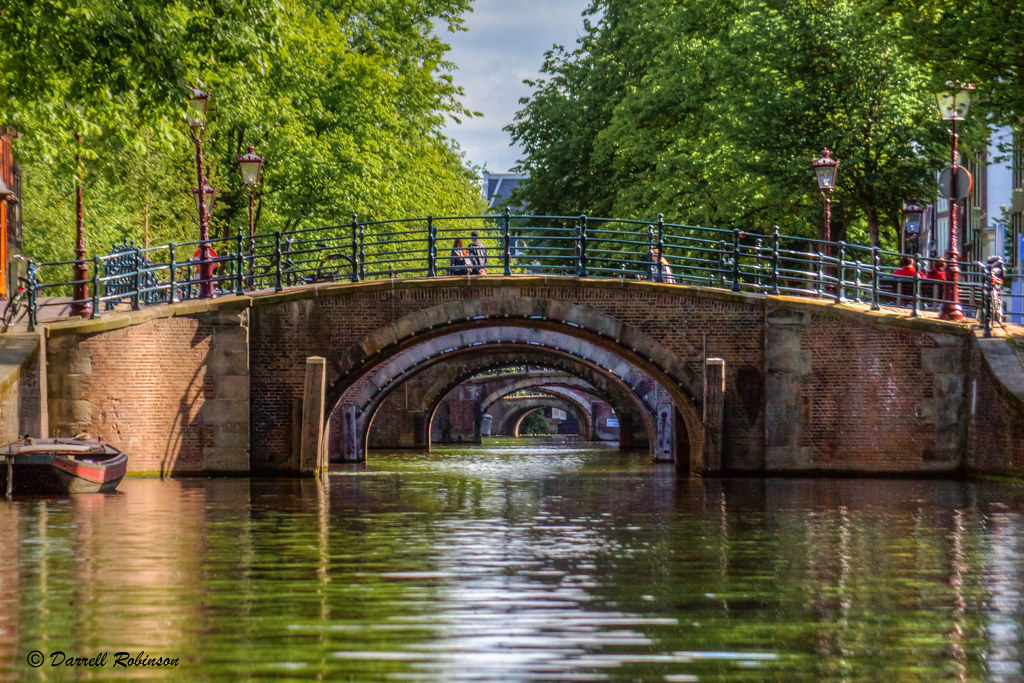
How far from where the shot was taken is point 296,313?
26.1 metres

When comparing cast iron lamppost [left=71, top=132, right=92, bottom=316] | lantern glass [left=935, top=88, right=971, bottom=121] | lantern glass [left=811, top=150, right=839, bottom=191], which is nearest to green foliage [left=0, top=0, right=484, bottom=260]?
cast iron lamppost [left=71, top=132, right=92, bottom=316]

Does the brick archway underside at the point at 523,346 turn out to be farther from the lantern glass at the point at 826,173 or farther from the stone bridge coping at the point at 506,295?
the lantern glass at the point at 826,173

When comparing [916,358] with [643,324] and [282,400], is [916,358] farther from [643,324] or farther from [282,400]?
[282,400]

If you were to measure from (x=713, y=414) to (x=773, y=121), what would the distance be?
9.45 meters

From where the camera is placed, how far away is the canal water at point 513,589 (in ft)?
26.7

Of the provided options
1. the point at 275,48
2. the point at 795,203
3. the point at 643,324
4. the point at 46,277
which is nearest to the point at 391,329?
the point at 643,324

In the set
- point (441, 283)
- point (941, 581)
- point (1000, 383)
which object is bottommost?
point (941, 581)

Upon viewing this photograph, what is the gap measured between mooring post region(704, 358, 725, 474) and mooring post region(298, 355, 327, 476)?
592cm

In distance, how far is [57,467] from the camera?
63.9 ft

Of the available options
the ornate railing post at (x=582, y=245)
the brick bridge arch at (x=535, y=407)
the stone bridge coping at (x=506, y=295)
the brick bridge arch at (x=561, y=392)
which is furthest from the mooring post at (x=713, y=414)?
the brick bridge arch at (x=535, y=407)

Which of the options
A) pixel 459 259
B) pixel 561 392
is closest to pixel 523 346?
pixel 459 259

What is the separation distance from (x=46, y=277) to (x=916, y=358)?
2424 centimetres

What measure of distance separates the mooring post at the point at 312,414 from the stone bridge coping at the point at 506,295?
116 centimetres

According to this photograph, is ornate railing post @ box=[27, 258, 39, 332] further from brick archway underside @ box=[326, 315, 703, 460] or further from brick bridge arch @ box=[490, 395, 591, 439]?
brick bridge arch @ box=[490, 395, 591, 439]
